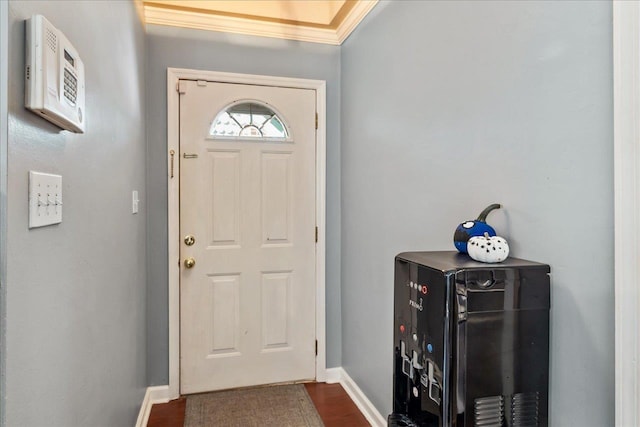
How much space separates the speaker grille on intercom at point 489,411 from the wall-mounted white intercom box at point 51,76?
1.21 meters

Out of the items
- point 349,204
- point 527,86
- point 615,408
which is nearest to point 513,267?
point 615,408

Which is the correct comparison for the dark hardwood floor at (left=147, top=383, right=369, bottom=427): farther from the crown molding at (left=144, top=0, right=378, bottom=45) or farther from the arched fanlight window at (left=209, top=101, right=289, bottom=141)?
the crown molding at (left=144, top=0, right=378, bottom=45)

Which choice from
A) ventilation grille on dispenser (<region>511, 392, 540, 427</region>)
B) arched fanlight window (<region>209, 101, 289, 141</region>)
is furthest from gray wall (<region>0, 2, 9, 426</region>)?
arched fanlight window (<region>209, 101, 289, 141</region>)

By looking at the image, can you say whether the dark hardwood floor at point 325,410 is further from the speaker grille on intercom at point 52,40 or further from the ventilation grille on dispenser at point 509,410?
the speaker grille on intercom at point 52,40

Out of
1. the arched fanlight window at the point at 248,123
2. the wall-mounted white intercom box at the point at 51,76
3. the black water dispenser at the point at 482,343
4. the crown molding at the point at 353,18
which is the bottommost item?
the black water dispenser at the point at 482,343

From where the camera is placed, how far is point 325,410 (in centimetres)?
247

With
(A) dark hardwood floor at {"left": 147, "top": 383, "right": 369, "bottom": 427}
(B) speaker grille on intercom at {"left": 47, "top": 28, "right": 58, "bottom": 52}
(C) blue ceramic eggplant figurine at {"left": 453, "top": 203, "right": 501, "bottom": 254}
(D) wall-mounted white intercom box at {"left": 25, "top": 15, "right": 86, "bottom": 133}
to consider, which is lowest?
(A) dark hardwood floor at {"left": 147, "top": 383, "right": 369, "bottom": 427}

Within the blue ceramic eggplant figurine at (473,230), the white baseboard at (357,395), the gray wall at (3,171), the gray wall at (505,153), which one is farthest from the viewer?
the white baseboard at (357,395)

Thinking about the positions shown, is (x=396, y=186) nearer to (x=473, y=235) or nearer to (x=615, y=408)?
(x=473, y=235)

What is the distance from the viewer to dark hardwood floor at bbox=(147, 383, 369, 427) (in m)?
2.33

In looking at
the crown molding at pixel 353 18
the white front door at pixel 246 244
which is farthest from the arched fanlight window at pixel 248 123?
the crown molding at pixel 353 18

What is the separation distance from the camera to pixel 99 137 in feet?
4.50

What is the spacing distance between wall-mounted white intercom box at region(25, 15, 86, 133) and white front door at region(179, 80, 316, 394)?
5.32 ft

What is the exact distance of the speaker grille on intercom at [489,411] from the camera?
3.35 feet
